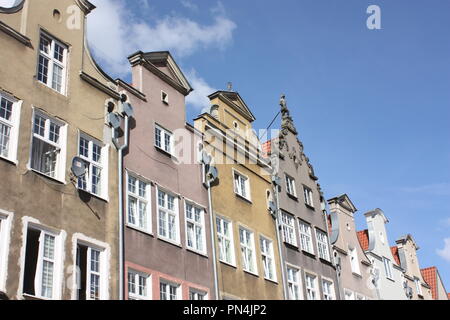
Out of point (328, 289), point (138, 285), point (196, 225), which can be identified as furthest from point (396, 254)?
point (138, 285)

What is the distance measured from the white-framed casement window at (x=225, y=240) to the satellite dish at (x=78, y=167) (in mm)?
6376

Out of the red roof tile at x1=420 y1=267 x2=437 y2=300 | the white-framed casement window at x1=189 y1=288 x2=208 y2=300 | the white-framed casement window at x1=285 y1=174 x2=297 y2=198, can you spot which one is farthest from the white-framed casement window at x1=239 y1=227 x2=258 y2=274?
Result: the red roof tile at x1=420 y1=267 x2=437 y2=300

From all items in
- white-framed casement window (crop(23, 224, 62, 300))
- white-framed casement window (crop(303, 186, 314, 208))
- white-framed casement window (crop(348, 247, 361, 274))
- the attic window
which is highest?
the attic window

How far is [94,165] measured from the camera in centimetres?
1830

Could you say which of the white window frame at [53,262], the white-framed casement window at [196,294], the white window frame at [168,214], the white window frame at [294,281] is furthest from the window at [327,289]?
the white window frame at [53,262]

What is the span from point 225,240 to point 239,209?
1735mm

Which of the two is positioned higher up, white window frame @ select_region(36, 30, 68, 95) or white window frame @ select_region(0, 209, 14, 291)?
white window frame @ select_region(36, 30, 68, 95)

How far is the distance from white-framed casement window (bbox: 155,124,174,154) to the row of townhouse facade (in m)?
0.05

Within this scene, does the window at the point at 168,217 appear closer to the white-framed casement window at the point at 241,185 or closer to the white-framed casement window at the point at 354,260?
the white-framed casement window at the point at 241,185

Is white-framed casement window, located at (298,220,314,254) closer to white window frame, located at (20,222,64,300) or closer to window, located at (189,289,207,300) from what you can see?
window, located at (189,289,207,300)

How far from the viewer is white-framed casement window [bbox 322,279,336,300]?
27812 mm

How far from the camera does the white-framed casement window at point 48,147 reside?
16734 mm

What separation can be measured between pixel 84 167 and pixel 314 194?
607 inches

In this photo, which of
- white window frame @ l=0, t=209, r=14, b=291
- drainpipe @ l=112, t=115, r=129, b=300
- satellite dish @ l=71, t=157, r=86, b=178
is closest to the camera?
white window frame @ l=0, t=209, r=14, b=291
